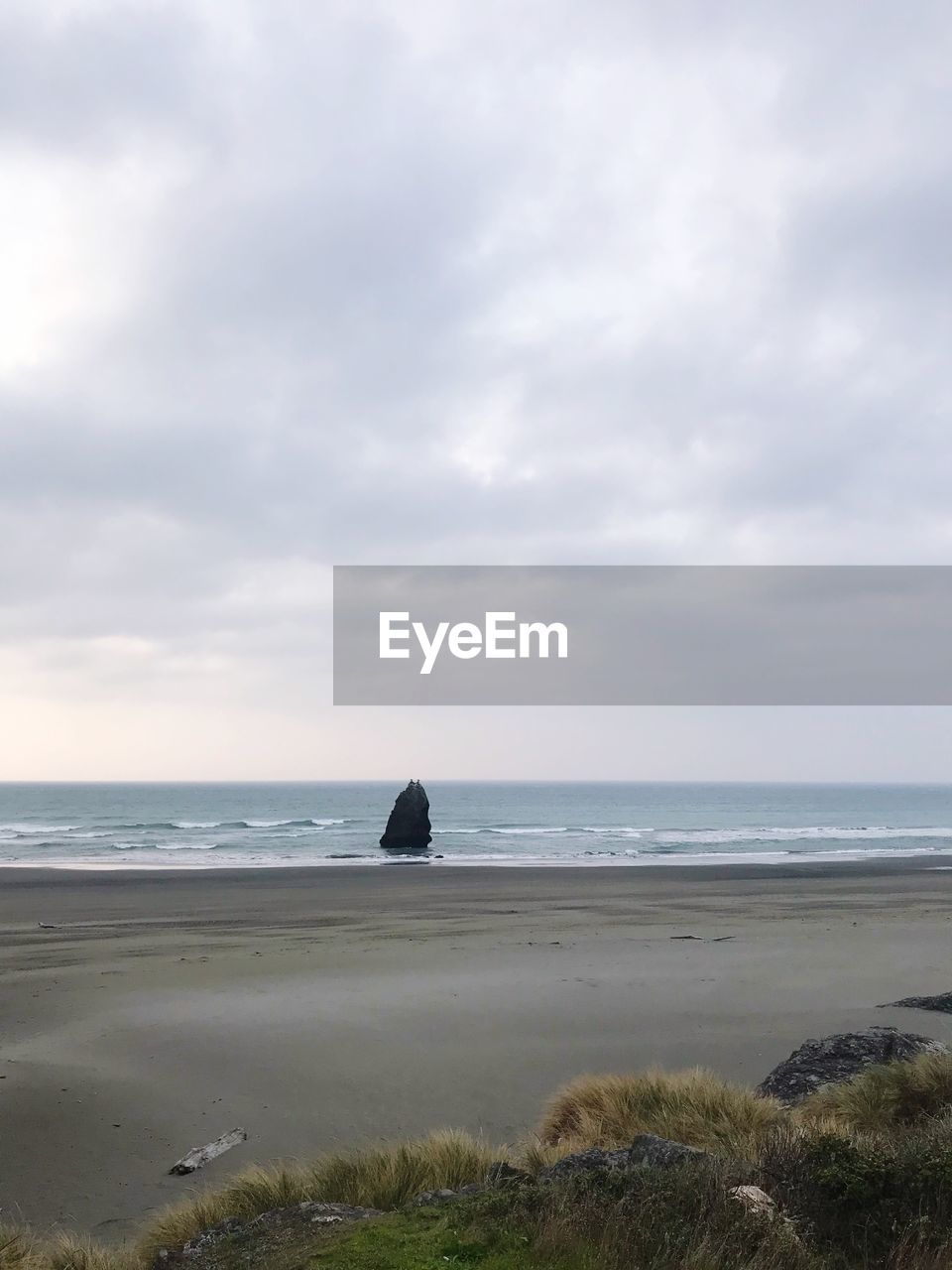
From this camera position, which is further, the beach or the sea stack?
the sea stack

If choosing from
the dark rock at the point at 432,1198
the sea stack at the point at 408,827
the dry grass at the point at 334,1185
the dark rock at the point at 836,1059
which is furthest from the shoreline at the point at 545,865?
the dark rock at the point at 432,1198

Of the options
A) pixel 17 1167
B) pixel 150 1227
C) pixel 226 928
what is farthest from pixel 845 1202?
pixel 226 928

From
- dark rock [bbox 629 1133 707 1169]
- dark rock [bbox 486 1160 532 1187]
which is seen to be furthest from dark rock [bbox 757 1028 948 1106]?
dark rock [bbox 486 1160 532 1187]

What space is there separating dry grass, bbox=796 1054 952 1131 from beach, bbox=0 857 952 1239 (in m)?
2.19

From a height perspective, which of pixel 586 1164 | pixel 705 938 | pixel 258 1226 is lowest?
pixel 705 938

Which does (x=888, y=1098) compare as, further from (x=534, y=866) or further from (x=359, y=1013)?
(x=534, y=866)

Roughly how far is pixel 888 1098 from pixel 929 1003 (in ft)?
18.3

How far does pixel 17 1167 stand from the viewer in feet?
21.3

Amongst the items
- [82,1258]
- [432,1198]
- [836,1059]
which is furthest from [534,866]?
[82,1258]

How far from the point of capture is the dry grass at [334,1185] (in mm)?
4691

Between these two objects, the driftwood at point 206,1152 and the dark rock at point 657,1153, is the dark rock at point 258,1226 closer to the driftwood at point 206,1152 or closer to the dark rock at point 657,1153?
the dark rock at point 657,1153

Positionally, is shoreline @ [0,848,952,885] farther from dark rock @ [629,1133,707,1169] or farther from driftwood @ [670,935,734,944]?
dark rock @ [629,1133,707,1169]

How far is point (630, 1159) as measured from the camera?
454cm

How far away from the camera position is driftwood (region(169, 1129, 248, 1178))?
6.50m
